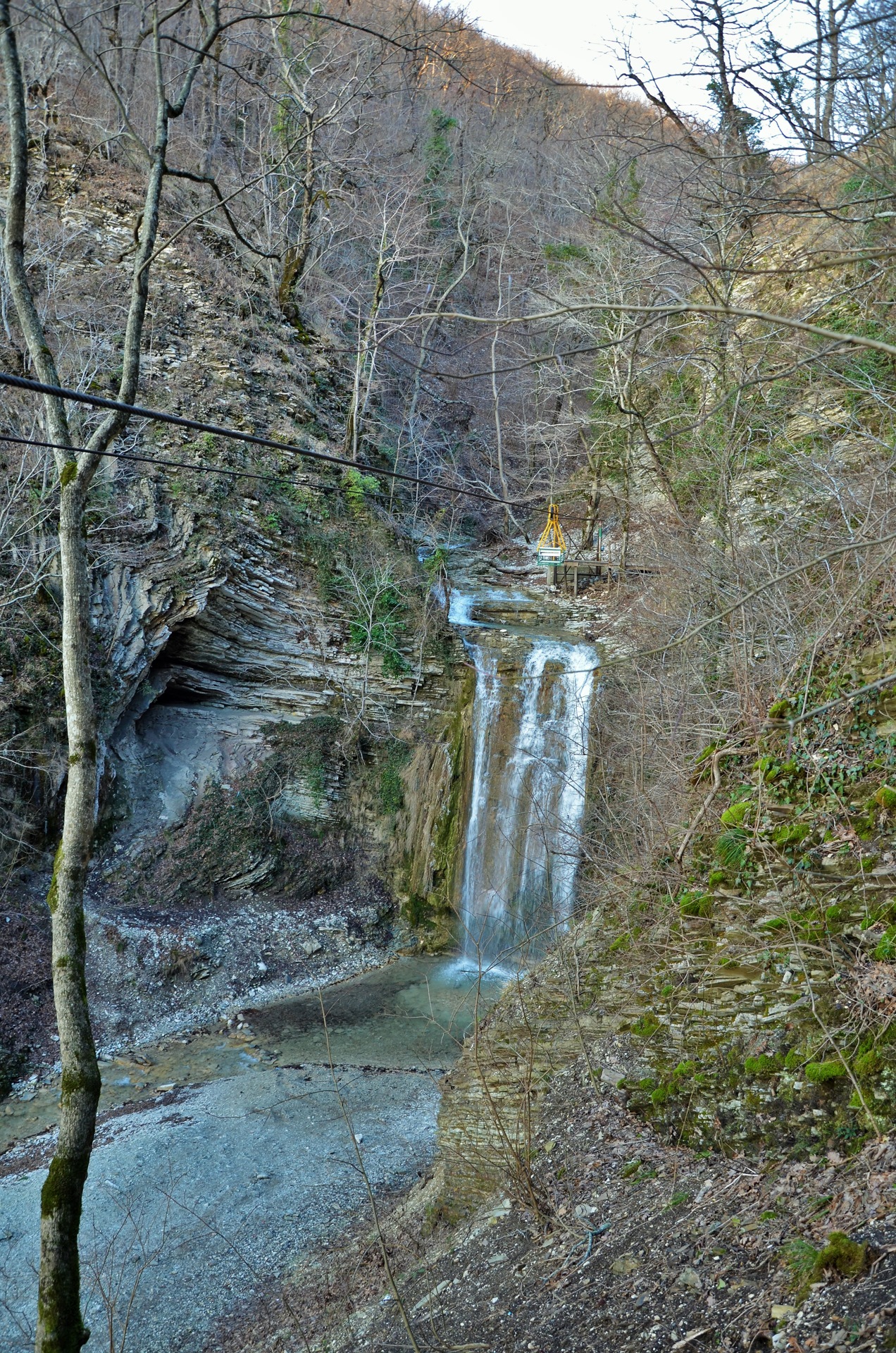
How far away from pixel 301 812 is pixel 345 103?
1270cm

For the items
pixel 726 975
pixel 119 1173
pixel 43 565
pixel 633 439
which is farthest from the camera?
pixel 633 439

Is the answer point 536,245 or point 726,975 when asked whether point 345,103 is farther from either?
point 726,975

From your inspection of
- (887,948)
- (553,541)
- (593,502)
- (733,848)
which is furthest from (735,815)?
(593,502)

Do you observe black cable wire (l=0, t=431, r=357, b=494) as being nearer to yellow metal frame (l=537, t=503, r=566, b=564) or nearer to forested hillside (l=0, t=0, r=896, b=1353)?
forested hillside (l=0, t=0, r=896, b=1353)

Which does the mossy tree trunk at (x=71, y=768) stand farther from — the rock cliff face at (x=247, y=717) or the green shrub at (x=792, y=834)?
the rock cliff face at (x=247, y=717)

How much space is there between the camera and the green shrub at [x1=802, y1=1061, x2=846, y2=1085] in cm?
480

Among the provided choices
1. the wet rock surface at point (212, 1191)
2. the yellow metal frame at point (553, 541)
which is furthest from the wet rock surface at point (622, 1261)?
the yellow metal frame at point (553, 541)

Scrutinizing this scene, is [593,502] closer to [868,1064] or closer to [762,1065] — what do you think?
[762,1065]

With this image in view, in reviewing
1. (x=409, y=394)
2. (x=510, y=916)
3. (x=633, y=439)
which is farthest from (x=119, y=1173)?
(x=409, y=394)

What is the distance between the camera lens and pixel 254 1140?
905 centimetres

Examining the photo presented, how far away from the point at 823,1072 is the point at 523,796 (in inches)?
396

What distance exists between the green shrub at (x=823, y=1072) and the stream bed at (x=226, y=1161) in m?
2.03

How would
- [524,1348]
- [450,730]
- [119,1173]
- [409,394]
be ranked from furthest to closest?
[409,394]
[450,730]
[119,1173]
[524,1348]

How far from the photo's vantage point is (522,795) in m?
14.9
